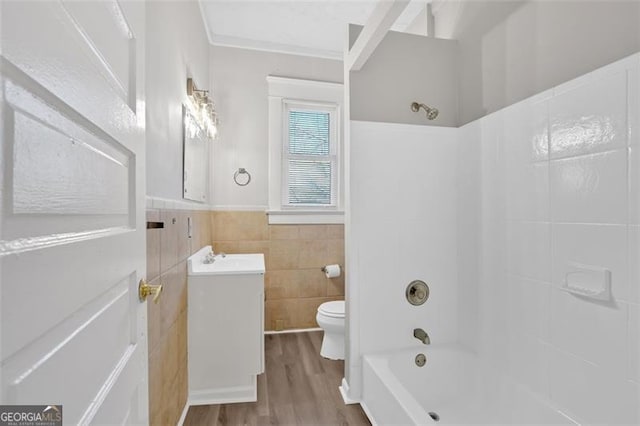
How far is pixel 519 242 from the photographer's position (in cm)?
148

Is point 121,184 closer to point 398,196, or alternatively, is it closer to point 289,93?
point 398,196

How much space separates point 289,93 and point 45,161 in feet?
9.08

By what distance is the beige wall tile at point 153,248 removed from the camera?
3.92ft

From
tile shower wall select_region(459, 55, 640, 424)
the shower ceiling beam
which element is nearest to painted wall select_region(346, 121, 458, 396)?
tile shower wall select_region(459, 55, 640, 424)

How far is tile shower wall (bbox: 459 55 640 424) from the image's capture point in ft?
3.41

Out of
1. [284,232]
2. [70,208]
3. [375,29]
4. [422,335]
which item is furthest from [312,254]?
[70,208]

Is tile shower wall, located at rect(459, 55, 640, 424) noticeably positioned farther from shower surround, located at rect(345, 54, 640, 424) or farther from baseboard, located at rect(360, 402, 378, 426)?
baseboard, located at rect(360, 402, 378, 426)

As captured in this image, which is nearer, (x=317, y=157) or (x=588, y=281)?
(x=588, y=281)

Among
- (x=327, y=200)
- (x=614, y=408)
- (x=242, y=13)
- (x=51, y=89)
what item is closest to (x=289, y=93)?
(x=242, y=13)

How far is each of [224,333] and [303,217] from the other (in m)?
1.37

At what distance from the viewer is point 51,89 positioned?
0.40 m

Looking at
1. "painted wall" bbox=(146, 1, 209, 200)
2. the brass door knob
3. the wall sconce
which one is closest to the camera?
the brass door knob

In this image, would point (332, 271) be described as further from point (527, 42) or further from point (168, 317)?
point (527, 42)

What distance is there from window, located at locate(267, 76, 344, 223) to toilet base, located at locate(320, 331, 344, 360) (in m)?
1.10
